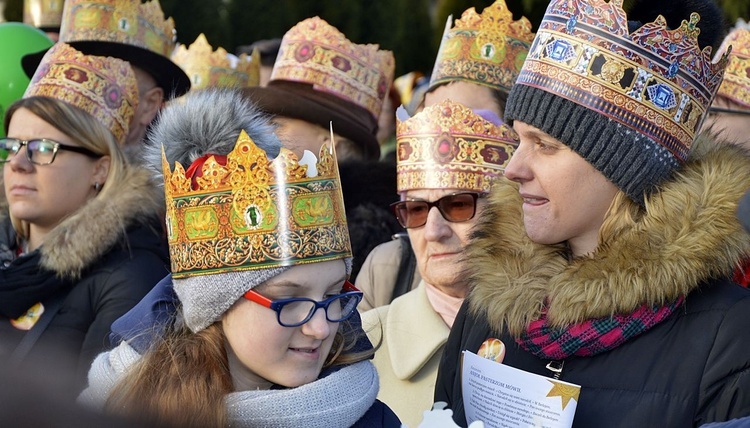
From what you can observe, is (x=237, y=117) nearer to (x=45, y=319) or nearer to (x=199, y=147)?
(x=199, y=147)

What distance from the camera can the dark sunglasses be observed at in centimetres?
364

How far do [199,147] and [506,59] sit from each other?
2346mm

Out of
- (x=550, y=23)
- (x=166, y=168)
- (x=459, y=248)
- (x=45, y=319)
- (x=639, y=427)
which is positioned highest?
(x=550, y=23)

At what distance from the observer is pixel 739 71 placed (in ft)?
15.5

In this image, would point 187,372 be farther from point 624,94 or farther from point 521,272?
point 624,94

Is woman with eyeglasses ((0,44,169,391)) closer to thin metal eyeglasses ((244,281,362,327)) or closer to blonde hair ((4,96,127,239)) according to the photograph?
blonde hair ((4,96,127,239))

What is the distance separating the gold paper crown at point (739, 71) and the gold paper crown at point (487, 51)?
92cm

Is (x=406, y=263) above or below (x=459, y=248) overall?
below

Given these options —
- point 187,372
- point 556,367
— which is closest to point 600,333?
point 556,367

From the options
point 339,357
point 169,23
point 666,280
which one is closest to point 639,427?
point 666,280

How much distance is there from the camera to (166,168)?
259 centimetres

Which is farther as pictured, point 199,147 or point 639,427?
point 199,147

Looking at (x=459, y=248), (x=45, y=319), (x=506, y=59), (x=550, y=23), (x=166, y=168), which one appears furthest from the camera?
(x=506, y=59)

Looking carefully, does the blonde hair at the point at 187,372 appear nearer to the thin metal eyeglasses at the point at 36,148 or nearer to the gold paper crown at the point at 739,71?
the thin metal eyeglasses at the point at 36,148
